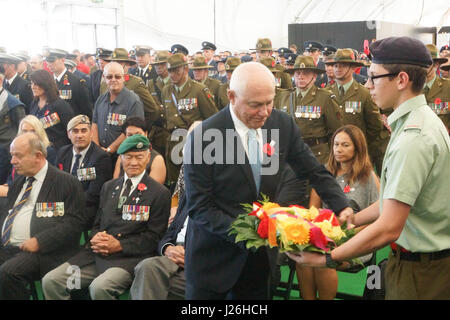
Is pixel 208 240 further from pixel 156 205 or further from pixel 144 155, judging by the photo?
pixel 144 155

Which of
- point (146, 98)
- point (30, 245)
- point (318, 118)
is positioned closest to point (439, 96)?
point (318, 118)

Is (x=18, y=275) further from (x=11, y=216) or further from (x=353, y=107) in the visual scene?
(x=353, y=107)

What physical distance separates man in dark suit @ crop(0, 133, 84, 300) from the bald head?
2.09 meters

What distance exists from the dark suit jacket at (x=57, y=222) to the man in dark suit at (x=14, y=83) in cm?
278

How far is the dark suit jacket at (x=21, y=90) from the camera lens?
21.2 feet

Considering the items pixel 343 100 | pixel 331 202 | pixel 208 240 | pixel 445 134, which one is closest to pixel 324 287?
pixel 331 202

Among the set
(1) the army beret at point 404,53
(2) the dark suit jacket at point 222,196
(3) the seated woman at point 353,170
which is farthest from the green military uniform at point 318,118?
(1) the army beret at point 404,53

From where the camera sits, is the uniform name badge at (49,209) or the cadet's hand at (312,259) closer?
the cadet's hand at (312,259)

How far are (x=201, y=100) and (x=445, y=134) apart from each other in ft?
14.1

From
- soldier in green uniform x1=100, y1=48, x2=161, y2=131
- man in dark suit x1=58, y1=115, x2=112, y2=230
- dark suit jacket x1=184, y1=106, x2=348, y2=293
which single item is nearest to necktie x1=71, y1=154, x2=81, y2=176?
man in dark suit x1=58, y1=115, x2=112, y2=230

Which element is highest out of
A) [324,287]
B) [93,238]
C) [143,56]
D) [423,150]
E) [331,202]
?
[143,56]

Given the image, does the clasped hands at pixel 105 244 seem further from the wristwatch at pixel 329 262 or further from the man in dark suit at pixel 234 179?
the wristwatch at pixel 329 262

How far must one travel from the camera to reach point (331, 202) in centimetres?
244

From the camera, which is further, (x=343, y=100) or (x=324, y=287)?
(x=343, y=100)
